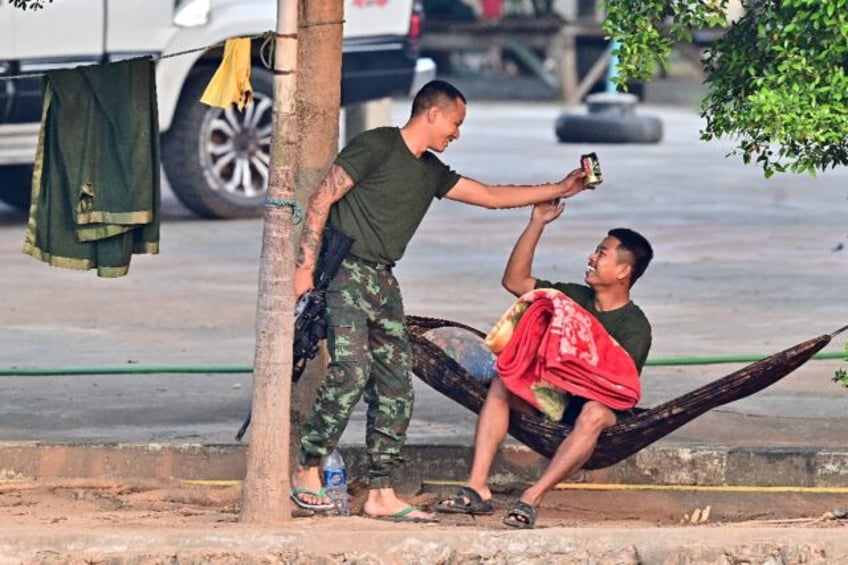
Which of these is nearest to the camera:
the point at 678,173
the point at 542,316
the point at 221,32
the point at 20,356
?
the point at 542,316

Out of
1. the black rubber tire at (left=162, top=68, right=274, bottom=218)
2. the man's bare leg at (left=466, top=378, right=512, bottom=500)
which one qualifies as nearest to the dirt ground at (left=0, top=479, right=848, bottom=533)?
the man's bare leg at (left=466, top=378, right=512, bottom=500)

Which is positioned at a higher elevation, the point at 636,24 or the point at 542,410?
the point at 636,24

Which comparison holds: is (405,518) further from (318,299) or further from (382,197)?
(382,197)

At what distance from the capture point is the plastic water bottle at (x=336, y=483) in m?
7.56

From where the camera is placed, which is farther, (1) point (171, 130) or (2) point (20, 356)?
(1) point (171, 130)

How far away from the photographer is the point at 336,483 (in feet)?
24.9

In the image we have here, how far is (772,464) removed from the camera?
8.08 m

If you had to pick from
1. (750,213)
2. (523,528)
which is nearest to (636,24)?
(523,528)

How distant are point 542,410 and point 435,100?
3.89 feet

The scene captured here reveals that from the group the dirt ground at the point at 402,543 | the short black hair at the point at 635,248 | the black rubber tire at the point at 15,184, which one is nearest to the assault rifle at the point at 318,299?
the dirt ground at the point at 402,543

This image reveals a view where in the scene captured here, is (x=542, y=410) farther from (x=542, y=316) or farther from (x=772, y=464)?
(x=772, y=464)

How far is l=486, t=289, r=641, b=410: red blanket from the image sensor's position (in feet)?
24.3

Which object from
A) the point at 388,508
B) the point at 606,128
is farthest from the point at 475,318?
the point at 606,128

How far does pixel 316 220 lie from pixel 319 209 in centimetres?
4
